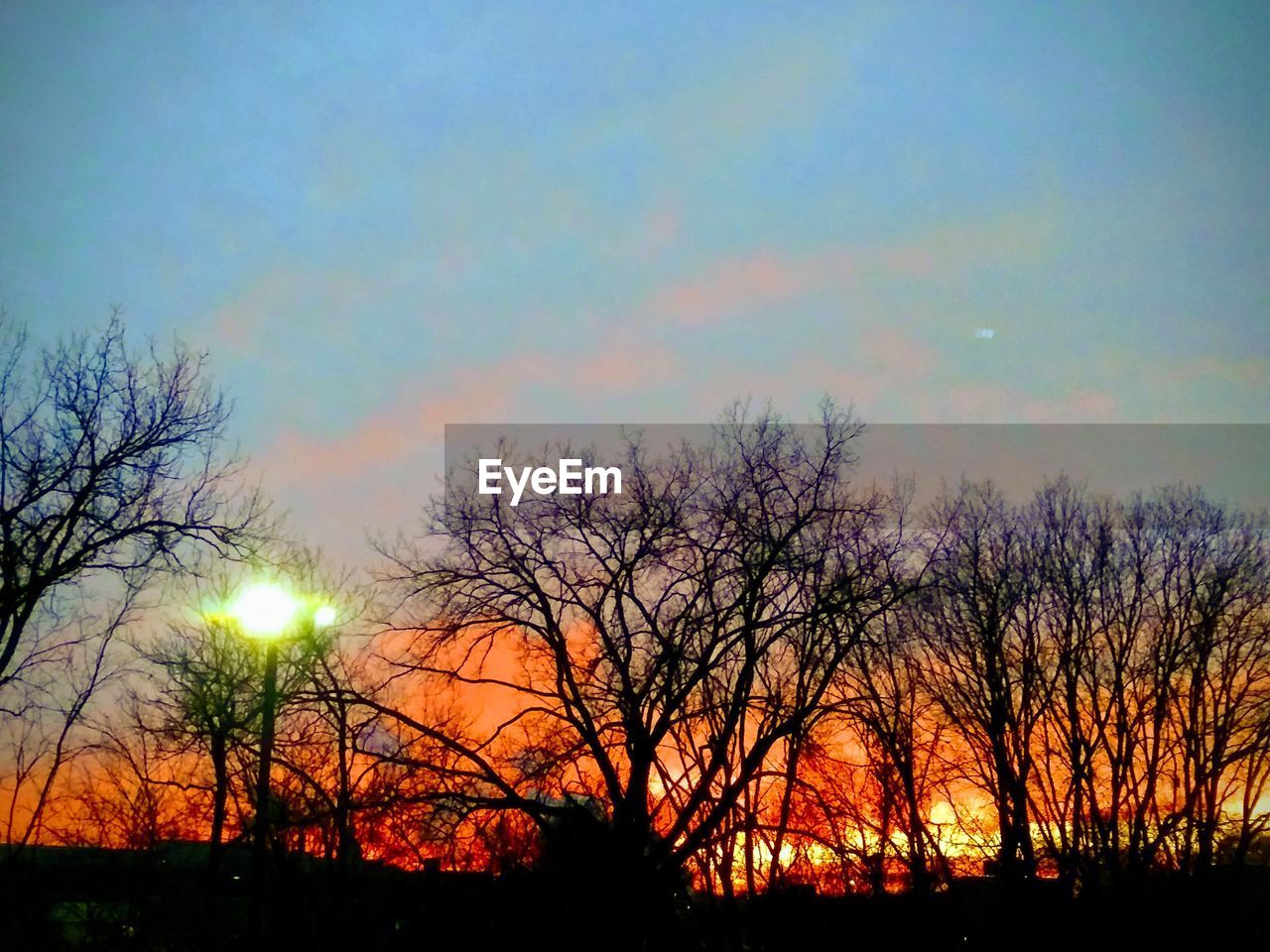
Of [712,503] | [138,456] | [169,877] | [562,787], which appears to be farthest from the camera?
[169,877]

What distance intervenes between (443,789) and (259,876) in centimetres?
345

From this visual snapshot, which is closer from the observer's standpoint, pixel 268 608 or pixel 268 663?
pixel 268 608

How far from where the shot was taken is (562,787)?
63.6ft

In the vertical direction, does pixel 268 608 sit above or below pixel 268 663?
above

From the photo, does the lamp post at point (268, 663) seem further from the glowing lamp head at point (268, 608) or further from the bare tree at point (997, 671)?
the bare tree at point (997, 671)

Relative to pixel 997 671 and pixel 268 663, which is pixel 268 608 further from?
pixel 997 671

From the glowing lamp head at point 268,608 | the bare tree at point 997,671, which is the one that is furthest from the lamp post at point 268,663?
the bare tree at point 997,671

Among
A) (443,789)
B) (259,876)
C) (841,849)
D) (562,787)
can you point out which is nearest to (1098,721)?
(841,849)

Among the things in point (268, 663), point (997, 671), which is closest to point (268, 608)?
point (268, 663)

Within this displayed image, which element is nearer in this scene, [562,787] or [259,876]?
[259,876]

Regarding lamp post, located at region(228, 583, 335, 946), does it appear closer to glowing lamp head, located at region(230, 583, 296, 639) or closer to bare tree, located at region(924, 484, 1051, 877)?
glowing lamp head, located at region(230, 583, 296, 639)

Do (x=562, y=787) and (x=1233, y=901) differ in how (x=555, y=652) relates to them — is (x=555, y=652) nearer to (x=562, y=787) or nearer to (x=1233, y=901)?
(x=562, y=787)

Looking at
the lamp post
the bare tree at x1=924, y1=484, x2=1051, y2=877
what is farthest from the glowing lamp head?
the bare tree at x1=924, y1=484, x2=1051, y2=877

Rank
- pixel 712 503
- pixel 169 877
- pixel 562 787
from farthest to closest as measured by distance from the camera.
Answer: pixel 169 877 < pixel 712 503 < pixel 562 787
